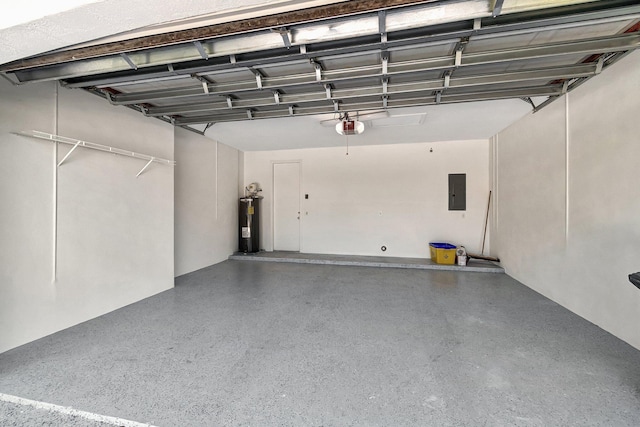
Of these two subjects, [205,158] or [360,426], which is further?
[205,158]

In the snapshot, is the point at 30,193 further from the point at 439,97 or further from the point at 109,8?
the point at 439,97

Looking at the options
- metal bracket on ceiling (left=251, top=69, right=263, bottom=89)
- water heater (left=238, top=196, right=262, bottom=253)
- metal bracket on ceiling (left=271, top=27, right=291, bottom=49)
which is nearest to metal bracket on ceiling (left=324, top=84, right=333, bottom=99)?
metal bracket on ceiling (left=251, top=69, right=263, bottom=89)

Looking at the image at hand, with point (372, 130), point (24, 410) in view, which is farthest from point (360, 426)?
point (372, 130)

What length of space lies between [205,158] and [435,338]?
189 inches

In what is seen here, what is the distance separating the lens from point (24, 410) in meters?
1.58

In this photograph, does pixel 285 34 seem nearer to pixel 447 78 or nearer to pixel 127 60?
pixel 127 60

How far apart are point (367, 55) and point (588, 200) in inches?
106

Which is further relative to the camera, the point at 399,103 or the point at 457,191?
the point at 457,191

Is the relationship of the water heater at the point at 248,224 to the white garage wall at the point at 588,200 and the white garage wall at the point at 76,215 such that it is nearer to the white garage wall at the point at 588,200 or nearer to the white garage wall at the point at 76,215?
the white garage wall at the point at 76,215

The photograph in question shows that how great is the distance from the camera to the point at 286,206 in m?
6.47

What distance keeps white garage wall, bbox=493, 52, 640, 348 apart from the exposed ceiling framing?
0.32 m

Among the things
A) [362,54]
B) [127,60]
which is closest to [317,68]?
[362,54]

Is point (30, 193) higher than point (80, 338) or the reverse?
higher

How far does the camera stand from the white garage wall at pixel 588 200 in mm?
2242
